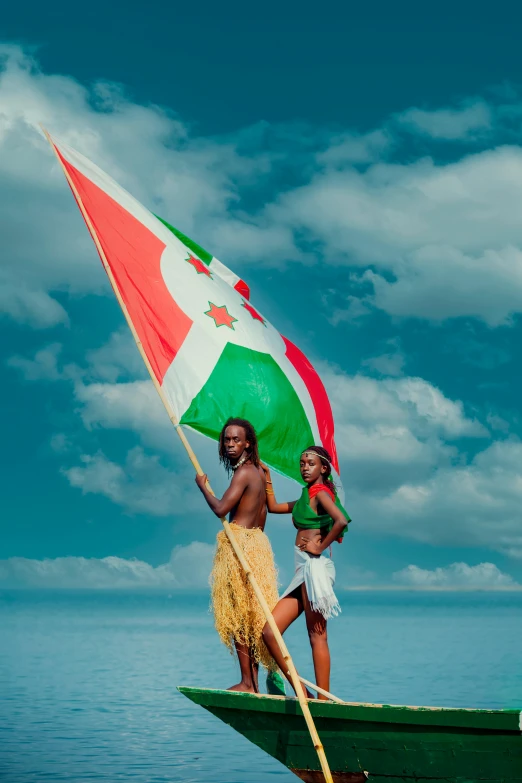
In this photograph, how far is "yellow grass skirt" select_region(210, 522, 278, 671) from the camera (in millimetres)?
9938

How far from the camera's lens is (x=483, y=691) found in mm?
33031

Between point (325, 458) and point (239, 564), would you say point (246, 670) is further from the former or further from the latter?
point (325, 458)

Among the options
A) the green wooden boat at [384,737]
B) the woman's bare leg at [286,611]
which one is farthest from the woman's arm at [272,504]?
the green wooden boat at [384,737]

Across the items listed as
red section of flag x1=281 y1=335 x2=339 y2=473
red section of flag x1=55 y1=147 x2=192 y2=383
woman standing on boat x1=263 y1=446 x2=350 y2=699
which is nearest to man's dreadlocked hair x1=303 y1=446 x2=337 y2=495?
woman standing on boat x1=263 y1=446 x2=350 y2=699

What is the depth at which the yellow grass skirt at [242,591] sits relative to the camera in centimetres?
994

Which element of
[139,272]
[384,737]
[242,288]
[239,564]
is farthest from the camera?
[242,288]

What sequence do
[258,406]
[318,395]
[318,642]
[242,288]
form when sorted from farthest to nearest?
[242,288] < [318,395] < [258,406] < [318,642]

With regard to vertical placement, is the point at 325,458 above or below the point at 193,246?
below

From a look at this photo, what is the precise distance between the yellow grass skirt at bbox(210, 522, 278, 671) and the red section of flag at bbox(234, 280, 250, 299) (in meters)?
4.00

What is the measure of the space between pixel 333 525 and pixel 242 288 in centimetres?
455

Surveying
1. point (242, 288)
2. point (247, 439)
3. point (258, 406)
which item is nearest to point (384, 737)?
point (247, 439)

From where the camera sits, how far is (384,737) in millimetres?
8992

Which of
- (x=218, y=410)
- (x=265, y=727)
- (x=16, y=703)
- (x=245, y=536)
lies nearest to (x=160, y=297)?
(x=218, y=410)

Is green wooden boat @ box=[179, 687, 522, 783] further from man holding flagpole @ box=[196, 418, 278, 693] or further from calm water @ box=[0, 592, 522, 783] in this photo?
calm water @ box=[0, 592, 522, 783]
